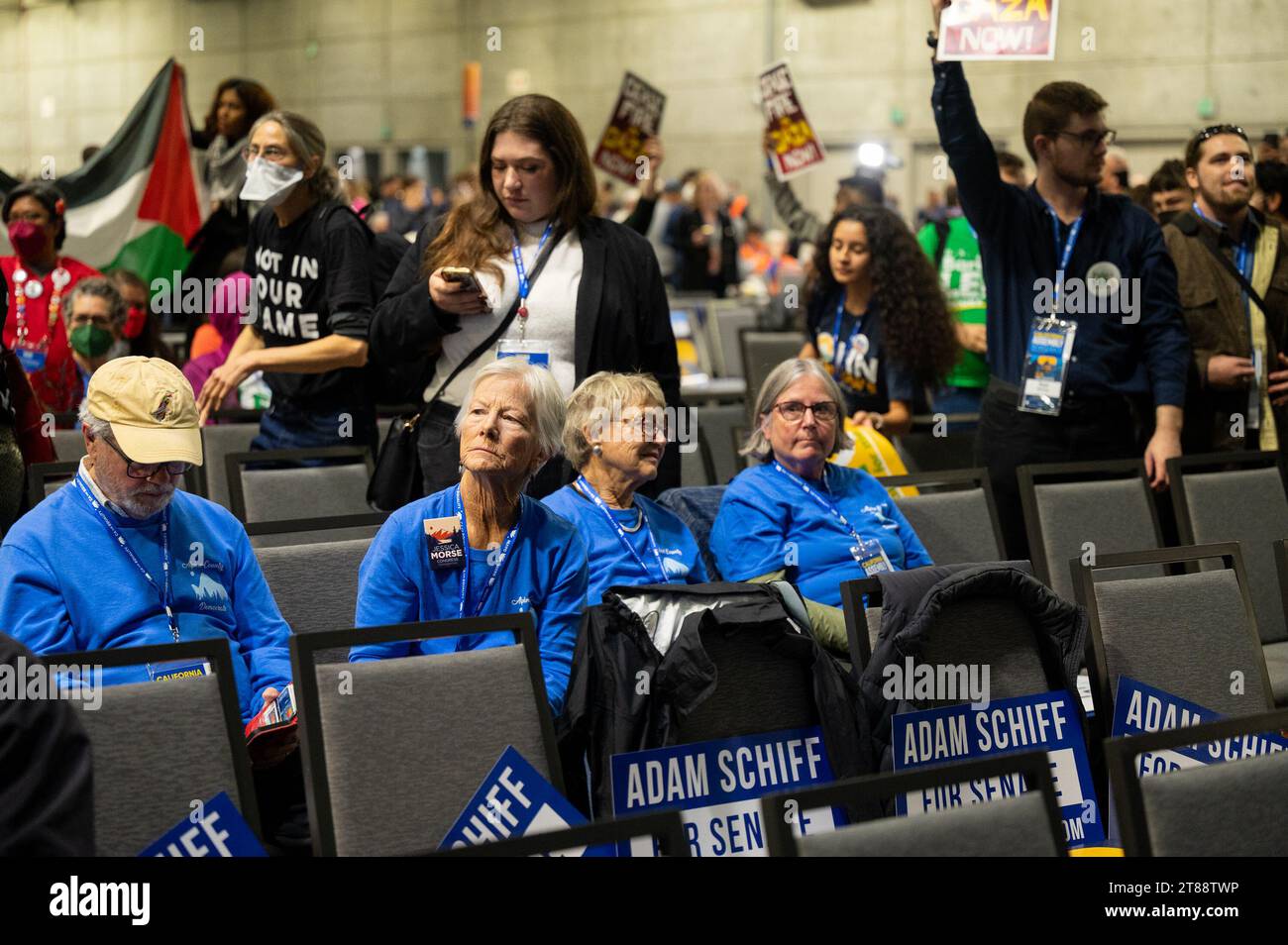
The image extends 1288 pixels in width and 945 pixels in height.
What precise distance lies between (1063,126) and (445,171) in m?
15.2

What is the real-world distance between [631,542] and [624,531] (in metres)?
0.03

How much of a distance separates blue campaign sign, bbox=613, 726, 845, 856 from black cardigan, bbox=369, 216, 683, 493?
1.16m

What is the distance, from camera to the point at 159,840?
211 centimetres

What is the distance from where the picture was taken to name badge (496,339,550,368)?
3494 mm

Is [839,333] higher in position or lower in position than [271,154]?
lower

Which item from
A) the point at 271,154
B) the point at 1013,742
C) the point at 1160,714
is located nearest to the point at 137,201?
the point at 271,154

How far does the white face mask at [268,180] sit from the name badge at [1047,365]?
2.15 metres

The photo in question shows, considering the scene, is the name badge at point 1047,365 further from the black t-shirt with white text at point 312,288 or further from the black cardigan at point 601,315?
the black t-shirt with white text at point 312,288

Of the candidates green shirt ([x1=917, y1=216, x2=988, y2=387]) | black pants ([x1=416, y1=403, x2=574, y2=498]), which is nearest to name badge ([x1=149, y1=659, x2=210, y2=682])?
black pants ([x1=416, y1=403, x2=574, y2=498])

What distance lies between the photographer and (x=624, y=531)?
3.34 m

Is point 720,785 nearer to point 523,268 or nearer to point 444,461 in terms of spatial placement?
point 444,461

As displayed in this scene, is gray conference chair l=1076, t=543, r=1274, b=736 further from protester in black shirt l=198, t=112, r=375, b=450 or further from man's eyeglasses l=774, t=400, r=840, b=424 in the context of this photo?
protester in black shirt l=198, t=112, r=375, b=450

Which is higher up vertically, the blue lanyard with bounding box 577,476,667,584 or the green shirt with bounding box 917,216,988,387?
the green shirt with bounding box 917,216,988,387

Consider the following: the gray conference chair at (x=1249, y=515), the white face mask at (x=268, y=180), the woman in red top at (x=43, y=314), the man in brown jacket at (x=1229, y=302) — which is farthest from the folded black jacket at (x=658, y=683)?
the woman in red top at (x=43, y=314)
